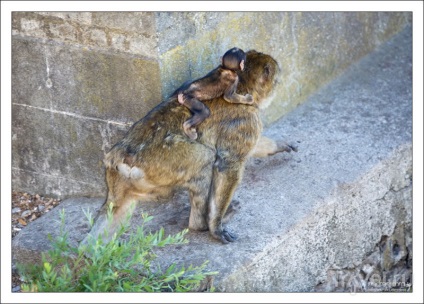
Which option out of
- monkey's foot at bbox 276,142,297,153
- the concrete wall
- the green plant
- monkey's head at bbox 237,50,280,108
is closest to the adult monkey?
monkey's head at bbox 237,50,280,108

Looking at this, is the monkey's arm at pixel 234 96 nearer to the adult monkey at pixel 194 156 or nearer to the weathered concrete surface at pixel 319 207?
the adult monkey at pixel 194 156

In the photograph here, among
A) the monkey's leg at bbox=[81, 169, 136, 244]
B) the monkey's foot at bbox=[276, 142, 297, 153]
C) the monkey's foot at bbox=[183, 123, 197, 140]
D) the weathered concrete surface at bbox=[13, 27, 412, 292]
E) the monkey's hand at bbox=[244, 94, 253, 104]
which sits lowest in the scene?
the weathered concrete surface at bbox=[13, 27, 412, 292]

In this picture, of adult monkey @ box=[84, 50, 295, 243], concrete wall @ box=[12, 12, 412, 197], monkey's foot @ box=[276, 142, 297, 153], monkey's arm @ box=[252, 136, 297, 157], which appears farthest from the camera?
monkey's foot @ box=[276, 142, 297, 153]

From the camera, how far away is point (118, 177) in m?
5.46

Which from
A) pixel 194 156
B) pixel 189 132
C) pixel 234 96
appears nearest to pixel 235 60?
pixel 234 96

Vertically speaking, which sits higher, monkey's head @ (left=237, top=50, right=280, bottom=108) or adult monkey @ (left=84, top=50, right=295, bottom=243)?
monkey's head @ (left=237, top=50, right=280, bottom=108)

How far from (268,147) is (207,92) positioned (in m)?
1.05

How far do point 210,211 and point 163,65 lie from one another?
106cm

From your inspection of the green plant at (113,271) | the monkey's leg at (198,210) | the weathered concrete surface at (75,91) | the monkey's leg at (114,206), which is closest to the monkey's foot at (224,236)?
the monkey's leg at (198,210)

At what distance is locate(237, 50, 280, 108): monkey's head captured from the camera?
581cm

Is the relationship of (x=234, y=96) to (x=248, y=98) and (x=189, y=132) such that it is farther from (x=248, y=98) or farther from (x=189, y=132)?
(x=189, y=132)

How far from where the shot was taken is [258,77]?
19.1 feet

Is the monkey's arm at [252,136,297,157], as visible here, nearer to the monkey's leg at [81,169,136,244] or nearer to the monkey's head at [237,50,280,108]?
the monkey's head at [237,50,280,108]

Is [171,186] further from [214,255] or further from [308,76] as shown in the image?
[308,76]
